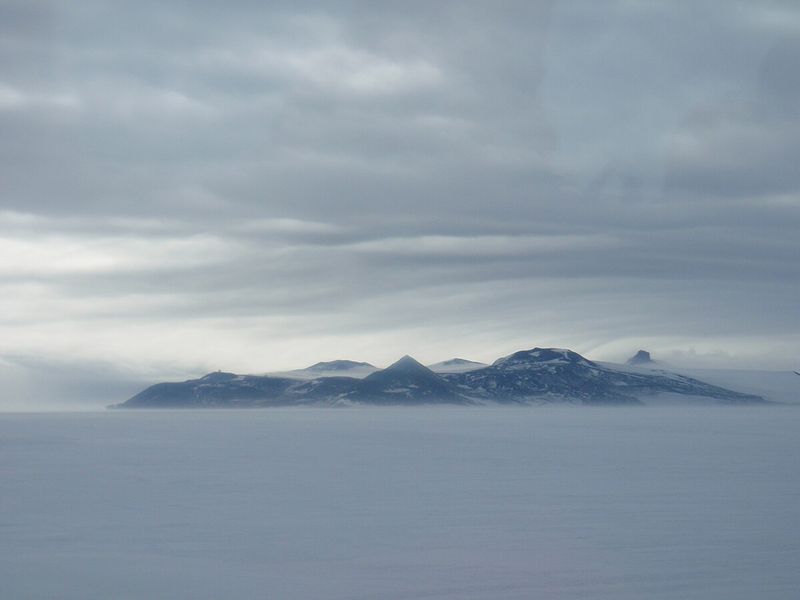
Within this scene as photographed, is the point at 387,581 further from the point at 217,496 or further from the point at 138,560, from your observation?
the point at 217,496

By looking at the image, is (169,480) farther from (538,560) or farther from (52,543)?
(538,560)

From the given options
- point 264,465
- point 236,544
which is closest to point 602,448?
point 264,465

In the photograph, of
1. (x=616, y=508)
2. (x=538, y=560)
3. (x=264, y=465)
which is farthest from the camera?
(x=264, y=465)

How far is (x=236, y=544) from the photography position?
2188 cm

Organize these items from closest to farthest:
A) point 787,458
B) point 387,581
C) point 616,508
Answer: point 387,581
point 616,508
point 787,458

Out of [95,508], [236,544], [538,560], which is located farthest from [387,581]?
[95,508]

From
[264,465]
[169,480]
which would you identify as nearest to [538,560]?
[169,480]

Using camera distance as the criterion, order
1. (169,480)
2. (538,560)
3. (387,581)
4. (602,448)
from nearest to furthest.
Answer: (387,581) → (538,560) → (169,480) → (602,448)

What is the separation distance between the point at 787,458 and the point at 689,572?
35.1m

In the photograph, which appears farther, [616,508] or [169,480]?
[169,480]

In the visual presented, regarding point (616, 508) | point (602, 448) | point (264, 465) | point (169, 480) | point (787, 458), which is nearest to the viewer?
point (616, 508)

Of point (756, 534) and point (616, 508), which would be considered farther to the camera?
point (616, 508)

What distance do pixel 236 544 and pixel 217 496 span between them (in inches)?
375

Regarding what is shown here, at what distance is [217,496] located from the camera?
1224 inches
